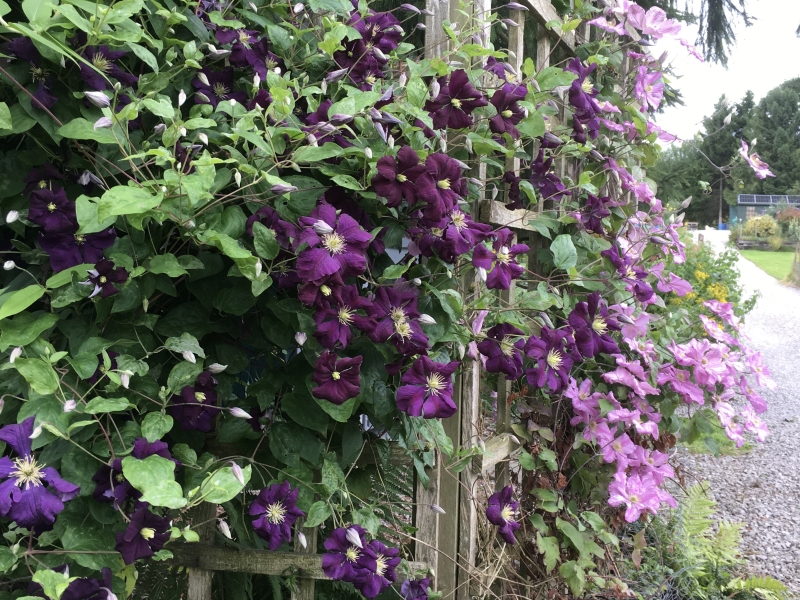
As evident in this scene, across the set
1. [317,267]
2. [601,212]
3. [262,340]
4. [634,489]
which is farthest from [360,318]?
[634,489]

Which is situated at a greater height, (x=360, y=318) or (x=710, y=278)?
(x=360, y=318)

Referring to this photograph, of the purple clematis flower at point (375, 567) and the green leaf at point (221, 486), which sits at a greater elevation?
the green leaf at point (221, 486)

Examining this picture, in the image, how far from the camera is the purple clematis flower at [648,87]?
187 cm

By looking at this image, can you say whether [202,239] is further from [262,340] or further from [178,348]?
[262,340]

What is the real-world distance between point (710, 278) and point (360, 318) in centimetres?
601

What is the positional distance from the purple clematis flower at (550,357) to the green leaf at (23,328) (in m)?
0.82

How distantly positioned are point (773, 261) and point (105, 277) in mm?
21561

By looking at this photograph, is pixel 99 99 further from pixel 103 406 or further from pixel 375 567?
pixel 375 567

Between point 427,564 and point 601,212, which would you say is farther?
point 601,212

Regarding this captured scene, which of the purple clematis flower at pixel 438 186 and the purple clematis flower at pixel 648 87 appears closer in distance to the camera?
the purple clematis flower at pixel 438 186

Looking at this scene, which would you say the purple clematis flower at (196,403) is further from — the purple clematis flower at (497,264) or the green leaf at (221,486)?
the purple clematis flower at (497,264)

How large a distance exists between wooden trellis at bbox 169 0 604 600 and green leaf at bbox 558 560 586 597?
1.09 ft

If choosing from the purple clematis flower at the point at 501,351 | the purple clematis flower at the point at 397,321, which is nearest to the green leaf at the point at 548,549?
the purple clematis flower at the point at 501,351

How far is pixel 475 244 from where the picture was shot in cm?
107
